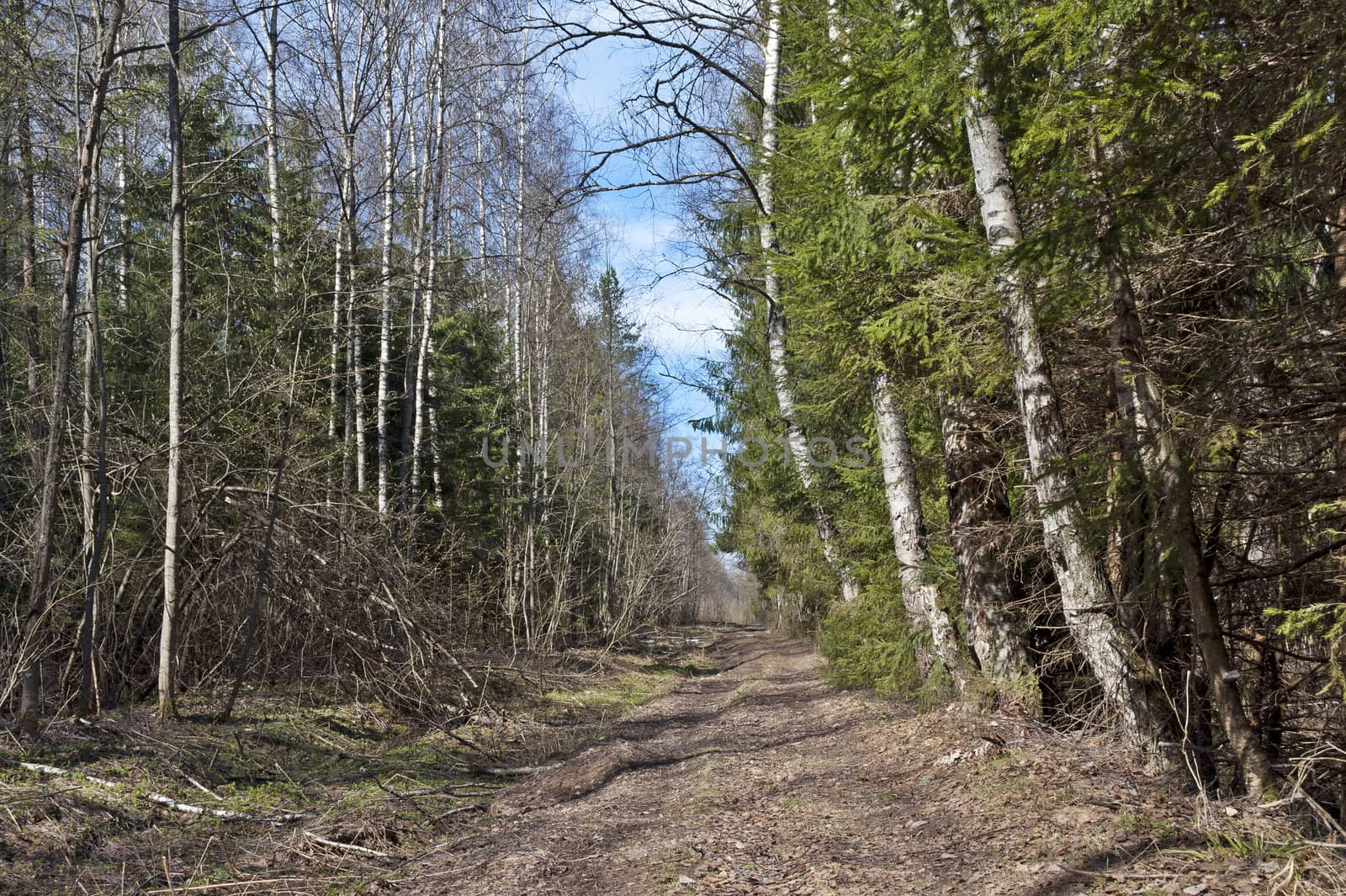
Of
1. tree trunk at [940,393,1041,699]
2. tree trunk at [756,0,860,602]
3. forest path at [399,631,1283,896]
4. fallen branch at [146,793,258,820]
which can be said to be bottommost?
forest path at [399,631,1283,896]

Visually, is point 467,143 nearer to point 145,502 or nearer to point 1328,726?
point 145,502

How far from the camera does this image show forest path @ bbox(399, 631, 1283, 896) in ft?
13.0

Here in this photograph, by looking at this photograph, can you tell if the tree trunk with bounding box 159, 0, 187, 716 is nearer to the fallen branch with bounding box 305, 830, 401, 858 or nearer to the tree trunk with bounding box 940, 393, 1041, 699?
the fallen branch with bounding box 305, 830, 401, 858

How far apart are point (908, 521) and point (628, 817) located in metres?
3.79

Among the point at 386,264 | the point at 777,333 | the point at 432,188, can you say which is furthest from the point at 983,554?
the point at 432,188

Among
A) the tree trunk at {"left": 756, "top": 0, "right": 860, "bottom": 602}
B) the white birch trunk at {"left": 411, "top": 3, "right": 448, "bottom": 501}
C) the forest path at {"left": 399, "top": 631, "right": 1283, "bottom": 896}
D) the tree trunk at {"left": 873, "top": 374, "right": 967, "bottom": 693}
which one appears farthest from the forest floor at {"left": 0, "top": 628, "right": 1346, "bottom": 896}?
the white birch trunk at {"left": 411, "top": 3, "right": 448, "bottom": 501}

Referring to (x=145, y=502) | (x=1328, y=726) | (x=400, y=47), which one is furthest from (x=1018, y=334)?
(x=400, y=47)

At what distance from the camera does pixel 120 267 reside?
1523cm

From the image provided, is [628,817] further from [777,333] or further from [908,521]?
[777,333]

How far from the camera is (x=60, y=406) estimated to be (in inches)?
271

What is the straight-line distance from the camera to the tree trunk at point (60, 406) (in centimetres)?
662

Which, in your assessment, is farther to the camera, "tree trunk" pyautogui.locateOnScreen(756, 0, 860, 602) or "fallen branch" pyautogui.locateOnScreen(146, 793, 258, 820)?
"tree trunk" pyautogui.locateOnScreen(756, 0, 860, 602)

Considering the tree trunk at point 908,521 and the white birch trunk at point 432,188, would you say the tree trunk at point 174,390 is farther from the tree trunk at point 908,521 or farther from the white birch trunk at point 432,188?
the tree trunk at point 908,521

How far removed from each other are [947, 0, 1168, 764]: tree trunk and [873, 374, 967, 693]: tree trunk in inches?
82.3
